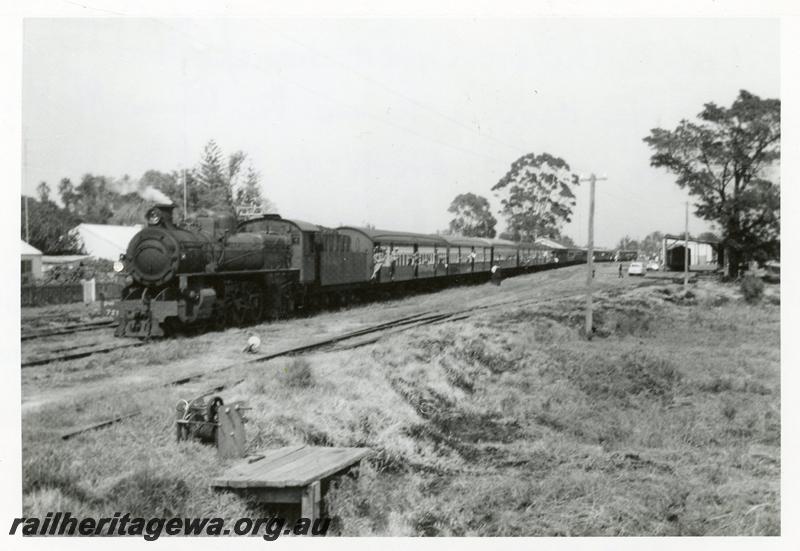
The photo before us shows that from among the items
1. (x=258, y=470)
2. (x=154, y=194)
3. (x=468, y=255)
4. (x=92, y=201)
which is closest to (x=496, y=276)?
(x=468, y=255)

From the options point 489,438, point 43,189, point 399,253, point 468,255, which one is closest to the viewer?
point 489,438

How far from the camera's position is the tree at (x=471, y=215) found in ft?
45.4

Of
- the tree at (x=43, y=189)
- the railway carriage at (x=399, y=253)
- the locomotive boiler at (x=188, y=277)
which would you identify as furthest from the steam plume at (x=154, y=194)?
the tree at (x=43, y=189)

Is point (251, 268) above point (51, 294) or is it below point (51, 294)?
above

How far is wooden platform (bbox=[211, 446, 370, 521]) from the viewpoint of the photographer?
587 cm

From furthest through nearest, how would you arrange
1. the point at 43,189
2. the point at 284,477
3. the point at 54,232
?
the point at 54,232 → the point at 43,189 → the point at 284,477

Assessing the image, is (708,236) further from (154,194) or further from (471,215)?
(154,194)

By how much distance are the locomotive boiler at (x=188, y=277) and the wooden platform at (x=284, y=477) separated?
16.6 ft

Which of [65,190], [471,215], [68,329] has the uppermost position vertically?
[65,190]

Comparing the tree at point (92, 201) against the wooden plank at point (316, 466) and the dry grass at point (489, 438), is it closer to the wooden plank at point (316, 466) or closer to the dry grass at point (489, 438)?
the dry grass at point (489, 438)

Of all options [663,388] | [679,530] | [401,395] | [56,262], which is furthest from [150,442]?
[56,262]

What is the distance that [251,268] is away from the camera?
13.2 metres

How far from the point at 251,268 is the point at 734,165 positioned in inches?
379

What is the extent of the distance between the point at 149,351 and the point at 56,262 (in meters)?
9.32
